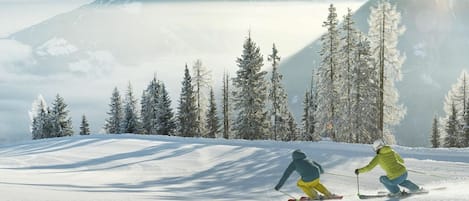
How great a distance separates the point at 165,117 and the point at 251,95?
15.8m

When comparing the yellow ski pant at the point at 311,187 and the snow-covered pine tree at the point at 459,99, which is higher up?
the snow-covered pine tree at the point at 459,99

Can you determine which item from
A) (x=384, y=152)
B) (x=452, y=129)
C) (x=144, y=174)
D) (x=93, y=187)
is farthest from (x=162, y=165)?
(x=452, y=129)

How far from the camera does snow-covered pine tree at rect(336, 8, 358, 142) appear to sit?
40.3 m

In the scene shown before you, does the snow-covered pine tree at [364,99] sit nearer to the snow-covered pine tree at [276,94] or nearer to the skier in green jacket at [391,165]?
the snow-covered pine tree at [276,94]

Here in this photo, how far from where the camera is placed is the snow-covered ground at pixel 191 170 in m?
15.2

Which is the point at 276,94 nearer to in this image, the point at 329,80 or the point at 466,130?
the point at 329,80

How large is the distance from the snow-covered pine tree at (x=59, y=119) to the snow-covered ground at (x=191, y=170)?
128 ft

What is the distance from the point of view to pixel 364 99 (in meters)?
39.9

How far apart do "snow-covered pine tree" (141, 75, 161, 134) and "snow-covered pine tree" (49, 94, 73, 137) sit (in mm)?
10552

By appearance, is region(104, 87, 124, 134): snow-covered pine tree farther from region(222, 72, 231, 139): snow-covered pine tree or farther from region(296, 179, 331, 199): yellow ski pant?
region(296, 179, 331, 199): yellow ski pant

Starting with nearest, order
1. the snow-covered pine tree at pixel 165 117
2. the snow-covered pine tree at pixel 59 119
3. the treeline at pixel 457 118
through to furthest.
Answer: the treeline at pixel 457 118 → the snow-covered pine tree at pixel 165 117 → the snow-covered pine tree at pixel 59 119

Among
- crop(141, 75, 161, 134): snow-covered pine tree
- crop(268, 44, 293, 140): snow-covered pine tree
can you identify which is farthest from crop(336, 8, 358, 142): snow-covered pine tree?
crop(141, 75, 161, 134): snow-covered pine tree

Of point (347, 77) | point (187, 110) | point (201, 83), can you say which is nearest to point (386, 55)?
point (347, 77)

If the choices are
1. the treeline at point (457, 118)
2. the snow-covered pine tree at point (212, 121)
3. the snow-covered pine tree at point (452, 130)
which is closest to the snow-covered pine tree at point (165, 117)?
the snow-covered pine tree at point (212, 121)
